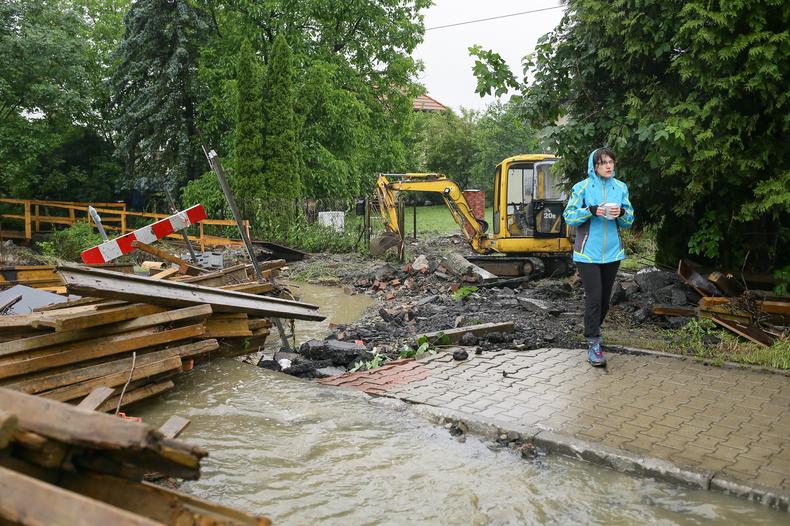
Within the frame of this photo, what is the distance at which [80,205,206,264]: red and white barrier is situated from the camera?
7840 millimetres

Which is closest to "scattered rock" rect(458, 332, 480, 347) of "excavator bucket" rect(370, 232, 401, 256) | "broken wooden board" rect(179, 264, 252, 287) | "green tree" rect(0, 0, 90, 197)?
"broken wooden board" rect(179, 264, 252, 287)

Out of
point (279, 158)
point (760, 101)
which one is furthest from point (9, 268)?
point (279, 158)

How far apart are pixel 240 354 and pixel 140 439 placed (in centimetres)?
529

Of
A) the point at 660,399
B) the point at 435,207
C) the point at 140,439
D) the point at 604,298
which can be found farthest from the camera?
the point at 435,207

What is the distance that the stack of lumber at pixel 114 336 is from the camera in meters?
4.80

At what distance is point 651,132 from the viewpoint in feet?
25.0

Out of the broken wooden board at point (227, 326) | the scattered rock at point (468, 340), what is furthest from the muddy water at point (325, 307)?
the scattered rock at point (468, 340)

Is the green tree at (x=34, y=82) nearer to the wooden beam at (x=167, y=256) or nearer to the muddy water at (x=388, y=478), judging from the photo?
the wooden beam at (x=167, y=256)

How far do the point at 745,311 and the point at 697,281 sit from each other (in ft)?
3.27

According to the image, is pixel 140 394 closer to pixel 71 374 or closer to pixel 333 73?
pixel 71 374

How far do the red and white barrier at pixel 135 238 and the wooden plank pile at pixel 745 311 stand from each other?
6.88 metres

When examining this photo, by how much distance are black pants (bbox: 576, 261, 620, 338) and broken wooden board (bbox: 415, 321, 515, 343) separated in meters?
1.47

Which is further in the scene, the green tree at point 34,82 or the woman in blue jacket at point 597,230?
the green tree at point 34,82

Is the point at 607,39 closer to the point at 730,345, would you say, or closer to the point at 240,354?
the point at 730,345
